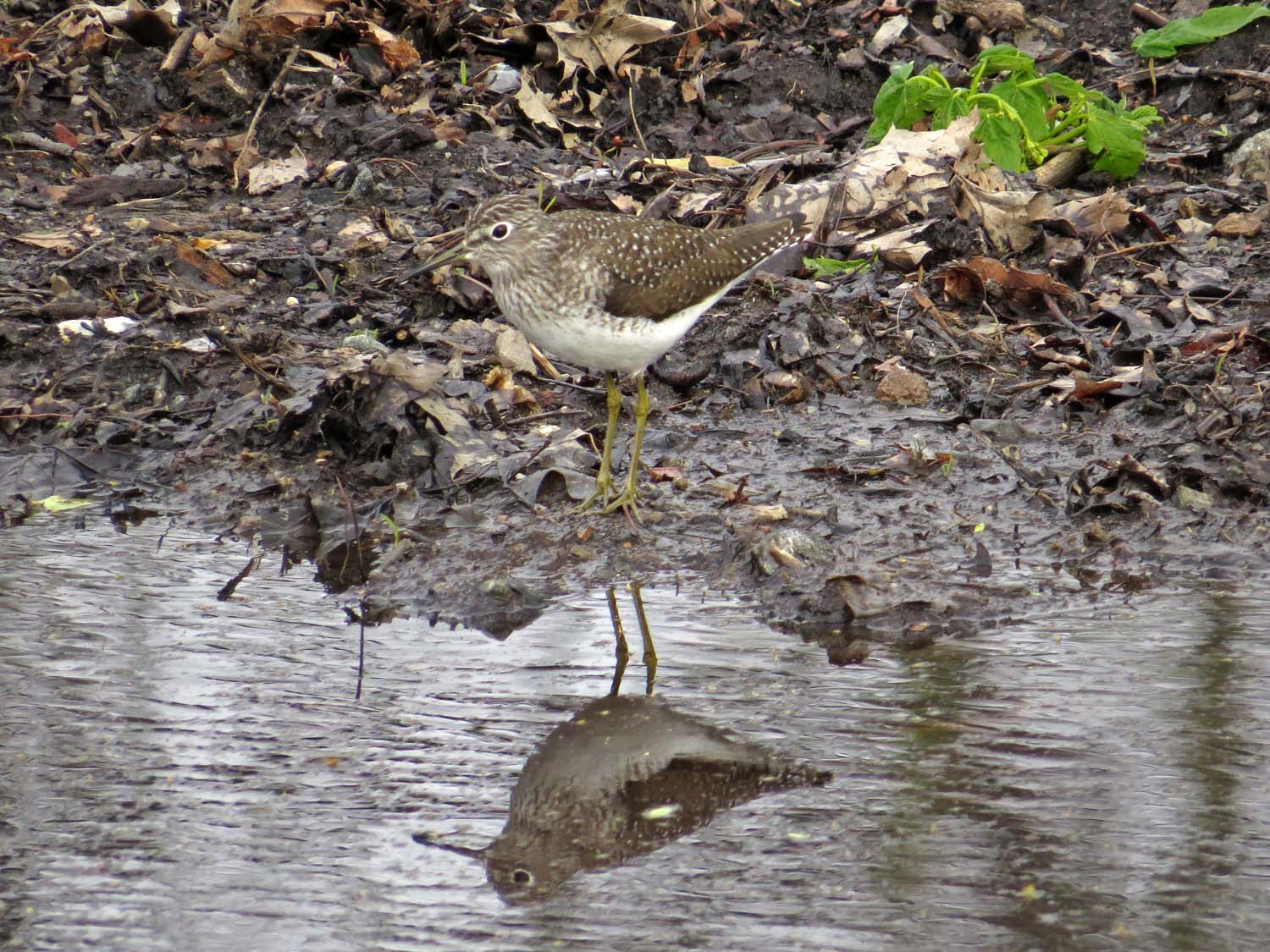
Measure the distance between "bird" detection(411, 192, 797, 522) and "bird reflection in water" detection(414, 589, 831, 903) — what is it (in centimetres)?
161

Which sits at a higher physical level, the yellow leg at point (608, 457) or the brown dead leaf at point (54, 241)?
the brown dead leaf at point (54, 241)

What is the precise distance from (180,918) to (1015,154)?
587 centimetres

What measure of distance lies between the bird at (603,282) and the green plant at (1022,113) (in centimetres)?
206

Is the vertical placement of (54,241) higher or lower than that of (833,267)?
lower

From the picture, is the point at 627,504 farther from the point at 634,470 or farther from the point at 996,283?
the point at 996,283

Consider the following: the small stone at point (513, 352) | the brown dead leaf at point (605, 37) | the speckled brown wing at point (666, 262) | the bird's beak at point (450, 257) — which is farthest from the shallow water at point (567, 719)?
the brown dead leaf at point (605, 37)

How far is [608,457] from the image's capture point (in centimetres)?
597

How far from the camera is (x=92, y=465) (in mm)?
6359

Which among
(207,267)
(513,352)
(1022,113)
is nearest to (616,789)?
(513,352)

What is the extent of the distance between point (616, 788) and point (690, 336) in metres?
3.63

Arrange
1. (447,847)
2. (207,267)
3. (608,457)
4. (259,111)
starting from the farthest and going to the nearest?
1. (259,111)
2. (207,267)
3. (608,457)
4. (447,847)

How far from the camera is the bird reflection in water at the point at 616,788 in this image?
11.8 ft

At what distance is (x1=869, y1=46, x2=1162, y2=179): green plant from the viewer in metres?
7.51

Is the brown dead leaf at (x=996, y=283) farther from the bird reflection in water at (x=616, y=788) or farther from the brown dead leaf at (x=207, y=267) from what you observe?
the brown dead leaf at (x=207, y=267)
